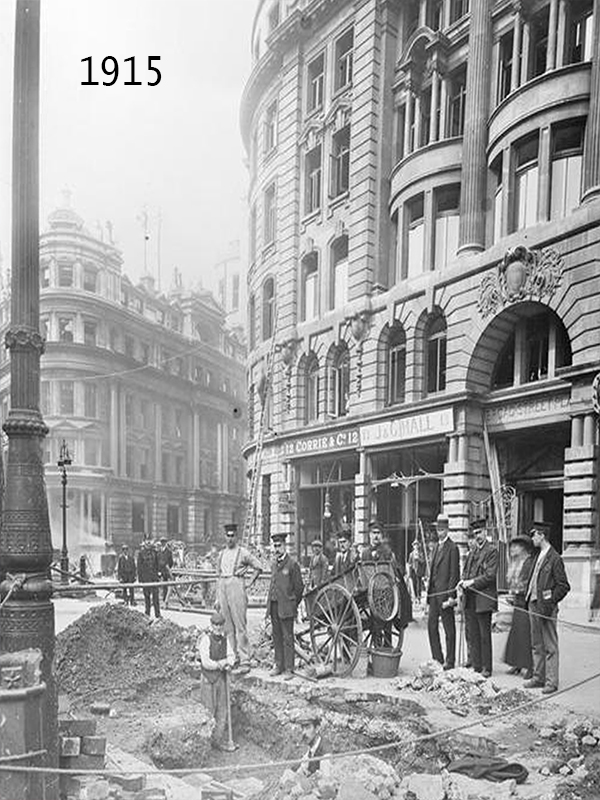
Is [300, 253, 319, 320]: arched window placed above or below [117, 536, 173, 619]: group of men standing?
above

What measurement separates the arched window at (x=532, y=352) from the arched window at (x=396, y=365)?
1.70 metres

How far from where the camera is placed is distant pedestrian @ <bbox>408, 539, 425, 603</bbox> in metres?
12.3

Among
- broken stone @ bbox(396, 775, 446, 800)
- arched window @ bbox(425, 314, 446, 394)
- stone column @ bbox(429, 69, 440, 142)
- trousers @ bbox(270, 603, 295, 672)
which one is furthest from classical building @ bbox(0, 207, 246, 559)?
broken stone @ bbox(396, 775, 446, 800)

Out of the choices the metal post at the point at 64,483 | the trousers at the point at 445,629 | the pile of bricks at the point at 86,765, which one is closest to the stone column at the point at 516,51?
the trousers at the point at 445,629

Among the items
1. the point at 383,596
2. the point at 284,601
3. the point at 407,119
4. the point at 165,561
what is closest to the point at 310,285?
the point at 407,119

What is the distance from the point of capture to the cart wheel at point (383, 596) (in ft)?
23.2

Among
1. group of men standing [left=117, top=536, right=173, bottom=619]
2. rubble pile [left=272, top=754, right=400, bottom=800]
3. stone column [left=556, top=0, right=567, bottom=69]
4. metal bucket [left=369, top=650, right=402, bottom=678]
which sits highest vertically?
stone column [left=556, top=0, right=567, bottom=69]

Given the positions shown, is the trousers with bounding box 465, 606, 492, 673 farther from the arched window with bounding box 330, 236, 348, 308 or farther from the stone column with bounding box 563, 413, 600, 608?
the arched window with bounding box 330, 236, 348, 308

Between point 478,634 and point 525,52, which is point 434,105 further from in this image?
point 478,634

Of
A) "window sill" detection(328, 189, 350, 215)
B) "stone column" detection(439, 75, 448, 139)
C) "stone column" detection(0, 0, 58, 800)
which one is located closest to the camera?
"stone column" detection(0, 0, 58, 800)

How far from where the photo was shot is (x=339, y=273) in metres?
13.1

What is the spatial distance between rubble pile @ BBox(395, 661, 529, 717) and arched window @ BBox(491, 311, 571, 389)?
17.6 feet

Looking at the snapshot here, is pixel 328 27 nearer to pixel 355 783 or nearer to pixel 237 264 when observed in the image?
pixel 237 264

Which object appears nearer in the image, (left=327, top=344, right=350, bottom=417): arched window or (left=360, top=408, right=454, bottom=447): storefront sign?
(left=360, top=408, right=454, bottom=447): storefront sign
